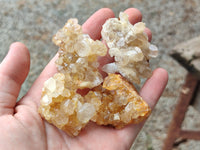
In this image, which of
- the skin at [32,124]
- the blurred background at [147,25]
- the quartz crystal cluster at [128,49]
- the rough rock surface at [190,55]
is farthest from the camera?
the blurred background at [147,25]

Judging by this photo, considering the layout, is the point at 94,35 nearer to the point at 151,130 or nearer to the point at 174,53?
the point at 174,53

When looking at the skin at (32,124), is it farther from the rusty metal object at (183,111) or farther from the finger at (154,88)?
the rusty metal object at (183,111)

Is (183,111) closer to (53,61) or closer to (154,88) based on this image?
(154,88)

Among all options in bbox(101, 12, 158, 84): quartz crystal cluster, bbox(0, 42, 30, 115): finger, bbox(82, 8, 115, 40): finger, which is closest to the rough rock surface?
bbox(101, 12, 158, 84): quartz crystal cluster

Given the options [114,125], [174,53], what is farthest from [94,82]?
[174,53]

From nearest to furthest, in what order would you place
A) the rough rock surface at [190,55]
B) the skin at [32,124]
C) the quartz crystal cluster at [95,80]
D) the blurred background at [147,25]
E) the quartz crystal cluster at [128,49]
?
the skin at [32,124], the quartz crystal cluster at [95,80], the quartz crystal cluster at [128,49], the rough rock surface at [190,55], the blurred background at [147,25]

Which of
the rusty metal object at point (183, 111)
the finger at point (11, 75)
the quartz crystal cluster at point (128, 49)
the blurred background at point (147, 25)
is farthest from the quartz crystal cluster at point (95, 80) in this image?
the blurred background at point (147, 25)
